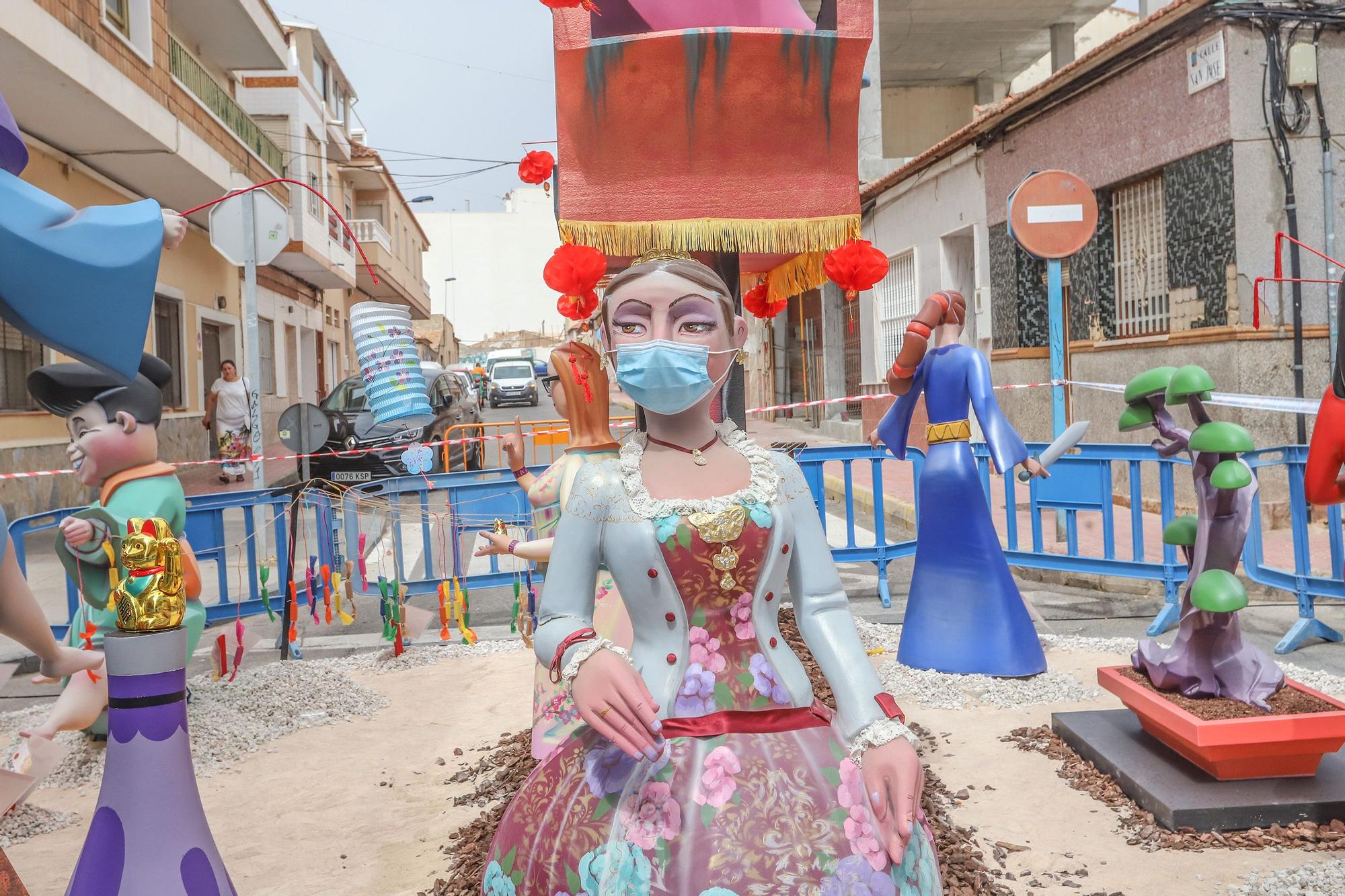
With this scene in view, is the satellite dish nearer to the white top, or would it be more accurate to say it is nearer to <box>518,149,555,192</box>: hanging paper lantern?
<box>518,149,555,192</box>: hanging paper lantern

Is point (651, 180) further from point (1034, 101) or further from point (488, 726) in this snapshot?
point (1034, 101)

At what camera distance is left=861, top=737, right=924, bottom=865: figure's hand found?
1873 mm

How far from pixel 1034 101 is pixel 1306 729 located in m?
9.20

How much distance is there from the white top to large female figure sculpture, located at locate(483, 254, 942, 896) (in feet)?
39.0

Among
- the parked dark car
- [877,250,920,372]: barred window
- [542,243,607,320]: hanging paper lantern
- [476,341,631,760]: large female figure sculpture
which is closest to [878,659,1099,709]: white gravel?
[476,341,631,760]: large female figure sculpture

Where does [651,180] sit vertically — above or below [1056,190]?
below

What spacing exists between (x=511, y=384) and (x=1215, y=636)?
30676 millimetres

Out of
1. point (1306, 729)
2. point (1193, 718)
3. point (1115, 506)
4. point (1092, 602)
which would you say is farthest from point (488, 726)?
point (1115, 506)

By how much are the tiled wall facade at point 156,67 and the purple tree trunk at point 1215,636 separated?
398 inches

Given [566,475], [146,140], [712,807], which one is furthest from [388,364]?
[146,140]

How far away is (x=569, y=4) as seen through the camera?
3289 mm

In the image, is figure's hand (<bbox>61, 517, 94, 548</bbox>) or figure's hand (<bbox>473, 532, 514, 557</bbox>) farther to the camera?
figure's hand (<bbox>473, 532, 514, 557</bbox>)

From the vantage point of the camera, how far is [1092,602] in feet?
21.6

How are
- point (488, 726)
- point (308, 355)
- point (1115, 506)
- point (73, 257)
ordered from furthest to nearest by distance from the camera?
point (308, 355) < point (1115, 506) < point (488, 726) < point (73, 257)
